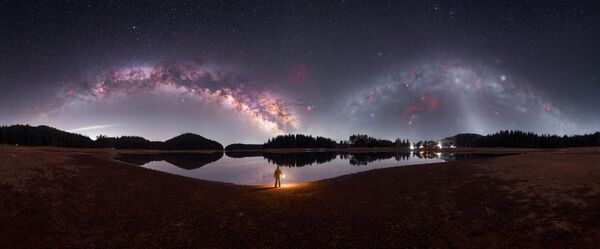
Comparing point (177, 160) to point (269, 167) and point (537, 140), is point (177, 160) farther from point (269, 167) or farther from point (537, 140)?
point (537, 140)

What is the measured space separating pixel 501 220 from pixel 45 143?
193 m

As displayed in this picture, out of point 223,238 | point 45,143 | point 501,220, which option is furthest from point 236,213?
point 45,143

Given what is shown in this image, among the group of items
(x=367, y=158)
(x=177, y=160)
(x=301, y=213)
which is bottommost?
(x=177, y=160)

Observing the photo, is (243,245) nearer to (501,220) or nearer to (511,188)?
(501,220)

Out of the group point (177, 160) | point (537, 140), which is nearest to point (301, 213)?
point (177, 160)

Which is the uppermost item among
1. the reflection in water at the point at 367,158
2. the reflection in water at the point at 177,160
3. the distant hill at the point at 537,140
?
the distant hill at the point at 537,140

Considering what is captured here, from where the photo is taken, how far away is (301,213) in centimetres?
1902

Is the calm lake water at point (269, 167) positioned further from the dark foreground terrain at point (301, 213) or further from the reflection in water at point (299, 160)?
the dark foreground terrain at point (301, 213)

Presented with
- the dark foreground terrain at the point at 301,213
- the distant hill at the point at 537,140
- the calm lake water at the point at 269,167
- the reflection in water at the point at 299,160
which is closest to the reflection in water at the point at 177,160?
the calm lake water at the point at 269,167

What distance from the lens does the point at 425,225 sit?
16016 millimetres

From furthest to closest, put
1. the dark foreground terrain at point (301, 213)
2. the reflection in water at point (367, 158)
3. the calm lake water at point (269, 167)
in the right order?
1. the reflection in water at point (367, 158)
2. the calm lake water at point (269, 167)
3. the dark foreground terrain at point (301, 213)

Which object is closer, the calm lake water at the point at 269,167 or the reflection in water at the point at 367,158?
the calm lake water at the point at 269,167

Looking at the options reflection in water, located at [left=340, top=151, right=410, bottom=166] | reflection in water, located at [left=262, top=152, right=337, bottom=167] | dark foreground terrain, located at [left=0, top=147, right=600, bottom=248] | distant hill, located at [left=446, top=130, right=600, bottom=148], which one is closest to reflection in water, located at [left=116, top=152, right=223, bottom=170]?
reflection in water, located at [left=262, top=152, right=337, bottom=167]

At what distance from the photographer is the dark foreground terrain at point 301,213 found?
14.1 m
